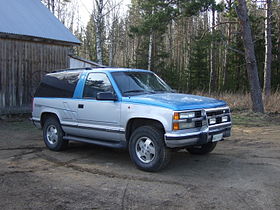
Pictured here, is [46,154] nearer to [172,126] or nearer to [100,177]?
[100,177]

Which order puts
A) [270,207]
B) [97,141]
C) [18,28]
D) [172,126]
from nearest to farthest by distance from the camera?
1. [270,207]
2. [172,126]
3. [97,141]
4. [18,28]

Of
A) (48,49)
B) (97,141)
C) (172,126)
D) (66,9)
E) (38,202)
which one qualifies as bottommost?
(38,202)

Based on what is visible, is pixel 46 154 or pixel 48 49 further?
pixel 48 49

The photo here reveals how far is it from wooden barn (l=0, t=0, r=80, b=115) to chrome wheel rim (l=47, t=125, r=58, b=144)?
6.59 meters

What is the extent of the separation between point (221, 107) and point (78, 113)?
3033mm

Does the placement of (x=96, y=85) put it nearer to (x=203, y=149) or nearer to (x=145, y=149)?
(x=145, y=149)

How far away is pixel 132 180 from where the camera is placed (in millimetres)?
5422

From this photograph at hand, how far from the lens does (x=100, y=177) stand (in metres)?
5.62

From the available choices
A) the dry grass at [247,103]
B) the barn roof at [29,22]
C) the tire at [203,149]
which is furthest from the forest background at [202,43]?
the tire at [203,149]

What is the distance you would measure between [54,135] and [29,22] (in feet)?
27.9

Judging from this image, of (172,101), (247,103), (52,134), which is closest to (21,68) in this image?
(52,134)

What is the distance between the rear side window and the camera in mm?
7457

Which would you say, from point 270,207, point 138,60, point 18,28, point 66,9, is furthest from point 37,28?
point 66,9

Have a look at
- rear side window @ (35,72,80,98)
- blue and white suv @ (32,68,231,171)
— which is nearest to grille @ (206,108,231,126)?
blue and white suv @ (32,68,231,171)
